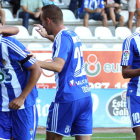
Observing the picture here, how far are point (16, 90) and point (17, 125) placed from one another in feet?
1.08

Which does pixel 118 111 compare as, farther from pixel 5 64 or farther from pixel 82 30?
pixel 5 64

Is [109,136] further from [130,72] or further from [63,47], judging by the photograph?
[63,47]

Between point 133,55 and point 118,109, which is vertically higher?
point 133,55

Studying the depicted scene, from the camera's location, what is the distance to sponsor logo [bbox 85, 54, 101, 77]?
24.1 feet

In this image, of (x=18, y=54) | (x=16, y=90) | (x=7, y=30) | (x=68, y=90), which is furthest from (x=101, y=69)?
(x=7, y=30)

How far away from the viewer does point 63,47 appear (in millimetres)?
3209

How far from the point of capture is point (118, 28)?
10.3 meters

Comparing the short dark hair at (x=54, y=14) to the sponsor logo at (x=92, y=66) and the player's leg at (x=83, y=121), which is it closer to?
the player's leg at (x=83, y=121)

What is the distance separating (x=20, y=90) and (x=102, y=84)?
450 cm

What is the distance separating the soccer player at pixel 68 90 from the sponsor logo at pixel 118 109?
376 cm

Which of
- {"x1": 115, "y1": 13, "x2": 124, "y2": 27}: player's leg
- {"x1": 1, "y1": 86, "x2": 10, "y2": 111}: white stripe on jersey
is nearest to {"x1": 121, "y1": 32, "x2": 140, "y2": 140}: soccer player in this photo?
{"x1": 1, "y1": 86, "x2": 10, "y2": 111}: white stripe on jersey

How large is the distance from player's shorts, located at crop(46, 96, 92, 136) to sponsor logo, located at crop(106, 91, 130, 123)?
3.75 meters

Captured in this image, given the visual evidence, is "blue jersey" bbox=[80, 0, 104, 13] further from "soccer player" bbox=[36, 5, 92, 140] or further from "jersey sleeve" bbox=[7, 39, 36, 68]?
"jersey sleeve" bbox=[7, 39, 36, 68]

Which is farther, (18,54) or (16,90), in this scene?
(16,90)
